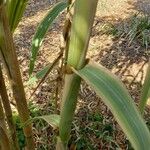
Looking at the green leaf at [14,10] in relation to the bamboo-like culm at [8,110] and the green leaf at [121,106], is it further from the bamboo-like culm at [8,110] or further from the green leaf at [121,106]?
the green leaf at [121,106]

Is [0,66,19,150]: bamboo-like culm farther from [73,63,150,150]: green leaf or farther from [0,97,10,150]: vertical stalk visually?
[73,63,150,150]: green leaf

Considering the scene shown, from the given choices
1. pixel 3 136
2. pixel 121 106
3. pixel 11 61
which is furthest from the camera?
pixel 3 136

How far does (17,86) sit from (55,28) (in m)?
2.02

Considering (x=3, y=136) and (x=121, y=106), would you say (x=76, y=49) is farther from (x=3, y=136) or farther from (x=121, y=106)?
(x=3, y=136)

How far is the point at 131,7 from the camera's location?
291 cm

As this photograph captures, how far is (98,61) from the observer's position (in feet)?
7.43

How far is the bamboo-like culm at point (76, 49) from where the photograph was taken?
371mm

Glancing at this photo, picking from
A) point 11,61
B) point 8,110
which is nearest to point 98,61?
point 8,110

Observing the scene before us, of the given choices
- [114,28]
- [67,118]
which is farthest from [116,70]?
[67,118]

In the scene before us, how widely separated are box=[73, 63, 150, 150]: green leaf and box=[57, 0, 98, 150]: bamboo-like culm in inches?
0.9

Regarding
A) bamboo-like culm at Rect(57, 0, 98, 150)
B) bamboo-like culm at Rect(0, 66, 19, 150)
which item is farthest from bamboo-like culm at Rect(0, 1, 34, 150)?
bamboo-like culm at Rect(57, 0, 98, 150)

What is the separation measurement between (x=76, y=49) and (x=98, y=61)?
1.87 metres

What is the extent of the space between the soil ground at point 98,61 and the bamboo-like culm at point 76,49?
912 mm

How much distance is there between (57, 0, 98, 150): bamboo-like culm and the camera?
371 millimetres
